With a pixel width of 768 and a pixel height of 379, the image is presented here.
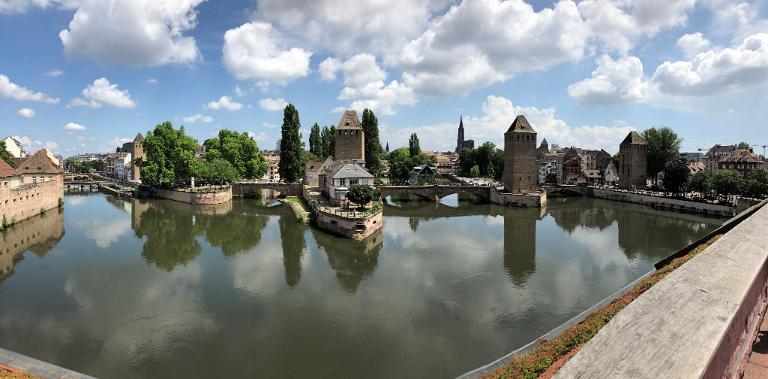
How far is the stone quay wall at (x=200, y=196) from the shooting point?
4688 centimetres

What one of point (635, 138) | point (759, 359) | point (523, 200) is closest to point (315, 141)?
point (523, 200)

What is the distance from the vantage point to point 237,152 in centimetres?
5834

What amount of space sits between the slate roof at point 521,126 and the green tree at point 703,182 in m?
17.8

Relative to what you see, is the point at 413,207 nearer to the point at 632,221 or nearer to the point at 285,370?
the point at 632,221

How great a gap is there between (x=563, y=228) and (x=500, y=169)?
47241mm

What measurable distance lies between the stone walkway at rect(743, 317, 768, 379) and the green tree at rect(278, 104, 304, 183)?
50.2 meters

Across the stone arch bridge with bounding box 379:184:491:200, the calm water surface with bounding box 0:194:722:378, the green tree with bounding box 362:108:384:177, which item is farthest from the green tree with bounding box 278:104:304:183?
the calm water surface with bounding box 0:194:722:378

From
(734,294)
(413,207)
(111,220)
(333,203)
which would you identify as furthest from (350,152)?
(734,294)

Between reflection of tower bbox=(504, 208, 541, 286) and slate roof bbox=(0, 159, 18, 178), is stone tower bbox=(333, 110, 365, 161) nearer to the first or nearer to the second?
reflection of tower bbox=(504, 208, 541, 286)

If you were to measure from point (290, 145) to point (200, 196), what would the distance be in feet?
41.7

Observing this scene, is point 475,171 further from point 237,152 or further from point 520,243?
point 520,243

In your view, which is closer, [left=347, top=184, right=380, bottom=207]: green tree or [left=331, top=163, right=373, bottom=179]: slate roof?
[left=347, top=184, right=380, bottom=207]: green tree

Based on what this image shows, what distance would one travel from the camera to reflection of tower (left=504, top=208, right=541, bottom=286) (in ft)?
70.2

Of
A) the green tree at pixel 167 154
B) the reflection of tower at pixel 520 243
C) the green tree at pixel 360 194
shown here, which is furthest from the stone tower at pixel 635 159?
the green tree at pixel 167 154
